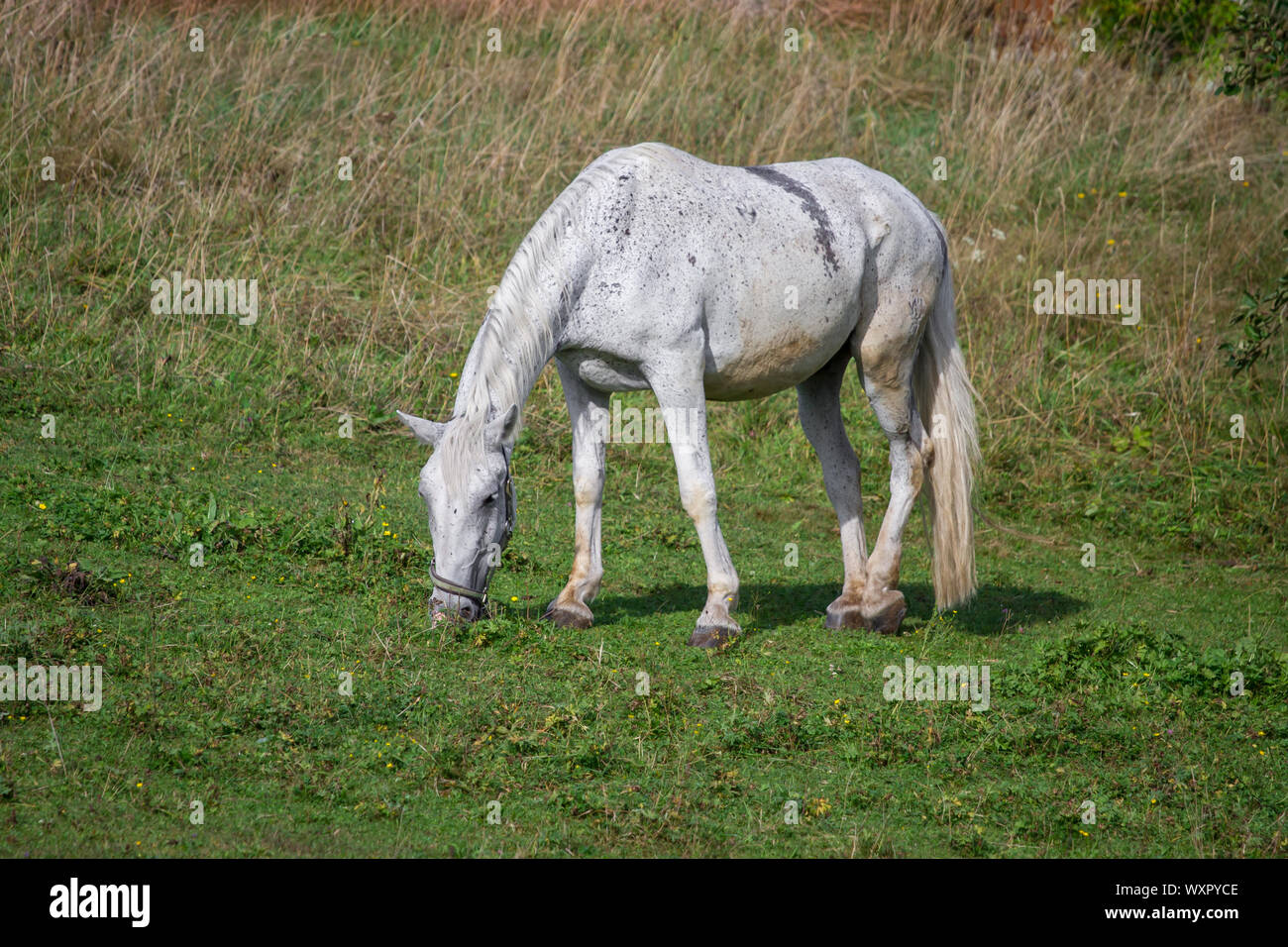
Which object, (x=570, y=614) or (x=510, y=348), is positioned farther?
(x=570, y=614)

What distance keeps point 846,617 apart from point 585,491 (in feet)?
5.14

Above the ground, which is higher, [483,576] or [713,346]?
[713,346]

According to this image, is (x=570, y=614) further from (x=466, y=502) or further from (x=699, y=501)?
(x=466, y=502)

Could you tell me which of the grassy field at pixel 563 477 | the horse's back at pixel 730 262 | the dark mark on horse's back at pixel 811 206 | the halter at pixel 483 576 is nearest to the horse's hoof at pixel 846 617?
the grassy field at pixel 563 477

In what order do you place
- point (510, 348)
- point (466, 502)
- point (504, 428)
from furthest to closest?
point (510, 348) < point (504, 428) < point (466, 502)

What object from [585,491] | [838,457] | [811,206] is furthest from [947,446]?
[585,491]

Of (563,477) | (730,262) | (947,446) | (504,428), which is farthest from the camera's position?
(563,477)

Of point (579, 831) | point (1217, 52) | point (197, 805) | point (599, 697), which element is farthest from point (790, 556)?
point (1217, 52)

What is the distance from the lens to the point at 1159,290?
11.4m

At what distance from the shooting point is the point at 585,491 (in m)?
6.54

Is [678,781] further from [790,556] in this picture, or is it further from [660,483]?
[660,483]

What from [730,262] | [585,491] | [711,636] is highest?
[730,262]

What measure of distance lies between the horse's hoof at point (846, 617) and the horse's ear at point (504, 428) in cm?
216

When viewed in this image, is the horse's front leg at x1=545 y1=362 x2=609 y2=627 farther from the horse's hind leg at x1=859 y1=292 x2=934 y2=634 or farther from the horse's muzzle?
the horse's hind leg at x1=859 y1=292 x2=934 y2=634
